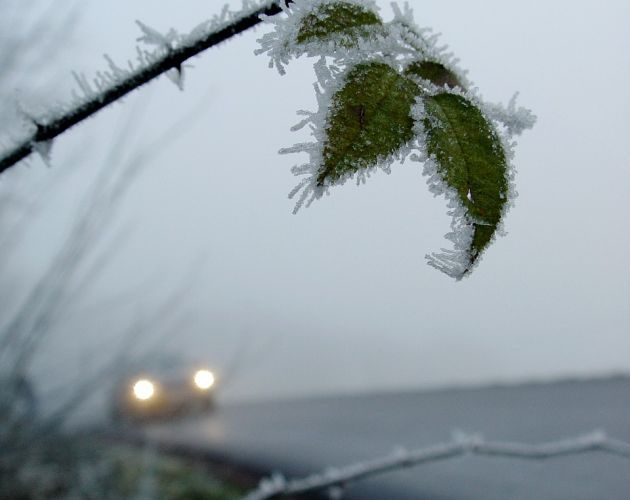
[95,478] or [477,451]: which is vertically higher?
[95,478]

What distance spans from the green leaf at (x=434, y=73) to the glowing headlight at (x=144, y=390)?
32.5 ft

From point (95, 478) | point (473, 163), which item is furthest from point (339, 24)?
point (95, 478)

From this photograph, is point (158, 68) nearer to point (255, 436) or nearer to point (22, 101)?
point (22, 101)

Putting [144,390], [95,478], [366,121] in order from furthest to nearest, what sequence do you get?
1. [144,390]
2. [95,478]
3. [366,121]

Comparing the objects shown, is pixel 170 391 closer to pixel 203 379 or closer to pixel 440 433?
pixel 203 379

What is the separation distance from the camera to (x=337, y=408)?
46.1 ft

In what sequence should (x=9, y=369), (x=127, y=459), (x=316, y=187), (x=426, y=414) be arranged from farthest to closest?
(x=426, y=414), (x=127, y=459), (x=9, y=369), (x=316, y=187)

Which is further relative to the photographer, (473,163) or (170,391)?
(170,391)

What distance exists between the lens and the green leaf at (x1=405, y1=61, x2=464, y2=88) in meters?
0.55

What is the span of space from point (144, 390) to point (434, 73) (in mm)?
10251

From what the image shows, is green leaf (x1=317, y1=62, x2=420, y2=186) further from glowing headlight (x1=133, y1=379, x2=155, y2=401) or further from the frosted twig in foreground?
glowing headlight (x1=133, y1=379, x2=155, y2=401)

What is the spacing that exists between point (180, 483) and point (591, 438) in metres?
6.86

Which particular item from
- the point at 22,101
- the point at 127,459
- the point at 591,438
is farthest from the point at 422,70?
the point at 127,459

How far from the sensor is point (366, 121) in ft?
1.64
